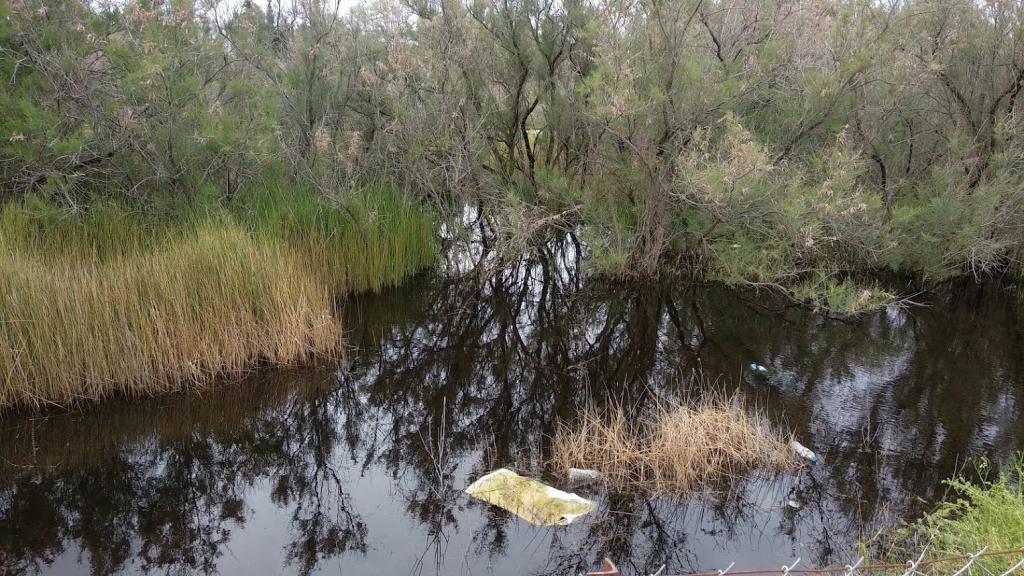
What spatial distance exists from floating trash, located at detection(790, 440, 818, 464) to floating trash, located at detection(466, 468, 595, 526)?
157cm

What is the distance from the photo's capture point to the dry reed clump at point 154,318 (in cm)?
538

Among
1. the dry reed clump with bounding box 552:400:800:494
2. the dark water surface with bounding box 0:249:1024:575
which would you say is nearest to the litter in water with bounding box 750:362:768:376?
the dark water surface with bounding box 0:249:1024:575

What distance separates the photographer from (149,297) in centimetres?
585

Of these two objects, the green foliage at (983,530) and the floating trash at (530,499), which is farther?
the floating trash at (530,499)

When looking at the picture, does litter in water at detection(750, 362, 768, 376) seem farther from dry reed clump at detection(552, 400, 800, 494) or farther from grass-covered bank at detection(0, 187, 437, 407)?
grass-covered bank at detection(0, 187, 437, 407)

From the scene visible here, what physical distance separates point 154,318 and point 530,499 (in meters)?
3.39

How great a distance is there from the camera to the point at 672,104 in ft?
26.9

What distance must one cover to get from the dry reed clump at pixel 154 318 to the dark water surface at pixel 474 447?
0.24m

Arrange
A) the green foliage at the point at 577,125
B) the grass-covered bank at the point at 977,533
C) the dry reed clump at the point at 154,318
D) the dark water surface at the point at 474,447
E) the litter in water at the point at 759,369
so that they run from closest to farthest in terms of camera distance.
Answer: the grass-covered bank at the point at 977,533 < the dark water surface at the point at 474,447 < the dry reed clump at the point at 154,318 < the litter in water at the point at 759,369 < the green foliage at the point at 577,125

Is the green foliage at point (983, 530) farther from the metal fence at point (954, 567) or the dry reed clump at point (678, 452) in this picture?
the dry reed clump at point (678, 452)

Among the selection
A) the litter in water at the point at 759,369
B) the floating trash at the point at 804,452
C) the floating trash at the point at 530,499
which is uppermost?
the litter in water at the point at 759,369

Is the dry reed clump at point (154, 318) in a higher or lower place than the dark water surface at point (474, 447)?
higher

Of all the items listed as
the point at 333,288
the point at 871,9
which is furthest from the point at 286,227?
the point at 871,9

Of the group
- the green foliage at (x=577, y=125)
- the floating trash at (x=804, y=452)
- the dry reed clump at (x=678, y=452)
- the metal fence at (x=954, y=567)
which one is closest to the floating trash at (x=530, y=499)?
the dry reed clump at (x=678, y=452)
